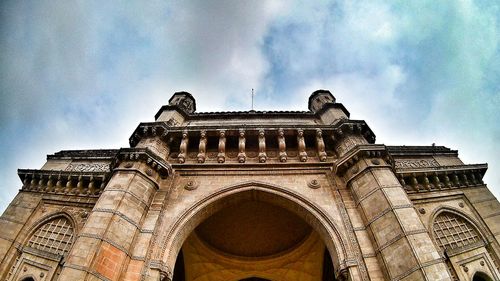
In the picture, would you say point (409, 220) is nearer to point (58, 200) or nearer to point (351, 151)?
point (351, 151)

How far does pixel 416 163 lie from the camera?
1250 cm

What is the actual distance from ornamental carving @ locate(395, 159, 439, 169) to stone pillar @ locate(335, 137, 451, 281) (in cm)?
394

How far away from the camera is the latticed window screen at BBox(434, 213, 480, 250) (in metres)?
9.52

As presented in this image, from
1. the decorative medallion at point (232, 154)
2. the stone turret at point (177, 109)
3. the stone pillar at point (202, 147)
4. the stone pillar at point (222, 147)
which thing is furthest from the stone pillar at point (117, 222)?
the stone turret at point (177, 109)

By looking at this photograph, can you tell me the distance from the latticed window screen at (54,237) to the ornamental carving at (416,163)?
12.5 meters

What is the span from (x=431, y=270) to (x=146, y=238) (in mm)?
6703

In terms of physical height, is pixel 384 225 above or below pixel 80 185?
below

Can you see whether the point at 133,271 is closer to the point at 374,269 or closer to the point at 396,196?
the point at 374,269

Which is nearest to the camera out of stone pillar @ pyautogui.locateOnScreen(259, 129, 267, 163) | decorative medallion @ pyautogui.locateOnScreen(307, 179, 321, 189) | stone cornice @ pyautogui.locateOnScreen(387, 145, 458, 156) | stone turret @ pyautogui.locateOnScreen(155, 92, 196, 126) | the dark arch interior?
decorative medallion @ pyautogui.locateOnScreen(307, 179, 321, 189)

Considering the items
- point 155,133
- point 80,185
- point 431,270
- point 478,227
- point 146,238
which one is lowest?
point 431,270

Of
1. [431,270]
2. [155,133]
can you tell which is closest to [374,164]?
[431,270]

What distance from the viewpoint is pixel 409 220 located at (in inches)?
285

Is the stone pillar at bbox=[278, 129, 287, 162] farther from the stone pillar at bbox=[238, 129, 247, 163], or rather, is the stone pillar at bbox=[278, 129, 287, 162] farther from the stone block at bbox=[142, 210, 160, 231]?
the stone block at bbox=[142, 210, 160, 231]

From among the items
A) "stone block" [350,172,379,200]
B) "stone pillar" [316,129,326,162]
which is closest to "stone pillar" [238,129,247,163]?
"stone pillar" [316,129,326,162]
